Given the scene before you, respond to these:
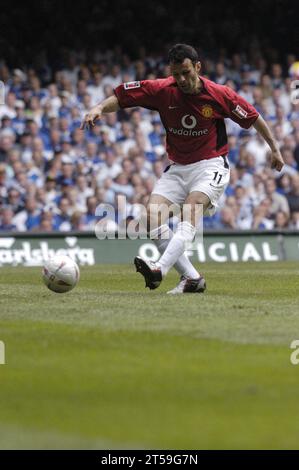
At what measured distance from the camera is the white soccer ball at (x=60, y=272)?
32.6ft

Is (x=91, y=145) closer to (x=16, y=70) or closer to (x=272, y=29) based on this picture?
(x=16, y=70)

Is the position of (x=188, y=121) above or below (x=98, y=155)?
below

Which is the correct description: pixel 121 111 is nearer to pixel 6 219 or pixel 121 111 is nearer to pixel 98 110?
pixel 6 219

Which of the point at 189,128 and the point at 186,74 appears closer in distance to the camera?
the point at 186,74

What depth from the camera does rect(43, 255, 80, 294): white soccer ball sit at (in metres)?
9.92

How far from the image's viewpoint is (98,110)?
32.9 ft

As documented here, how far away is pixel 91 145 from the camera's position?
1980 cm

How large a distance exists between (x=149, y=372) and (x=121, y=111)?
1594 cm

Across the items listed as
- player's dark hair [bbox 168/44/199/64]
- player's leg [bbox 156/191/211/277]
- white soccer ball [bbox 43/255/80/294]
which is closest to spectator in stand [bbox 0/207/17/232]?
white soccer ball [bbox 43/255/80/294]

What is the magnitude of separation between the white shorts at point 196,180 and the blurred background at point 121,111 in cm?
794

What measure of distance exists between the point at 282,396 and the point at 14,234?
499 inches

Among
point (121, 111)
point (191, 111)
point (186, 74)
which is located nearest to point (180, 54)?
point (186, 74)

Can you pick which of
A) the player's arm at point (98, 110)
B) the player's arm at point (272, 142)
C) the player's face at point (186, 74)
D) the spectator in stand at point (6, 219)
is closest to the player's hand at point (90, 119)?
the player's arm at point (98, 110)

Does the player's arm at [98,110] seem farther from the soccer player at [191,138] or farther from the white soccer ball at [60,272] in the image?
the white soccer ball at [60,272]
